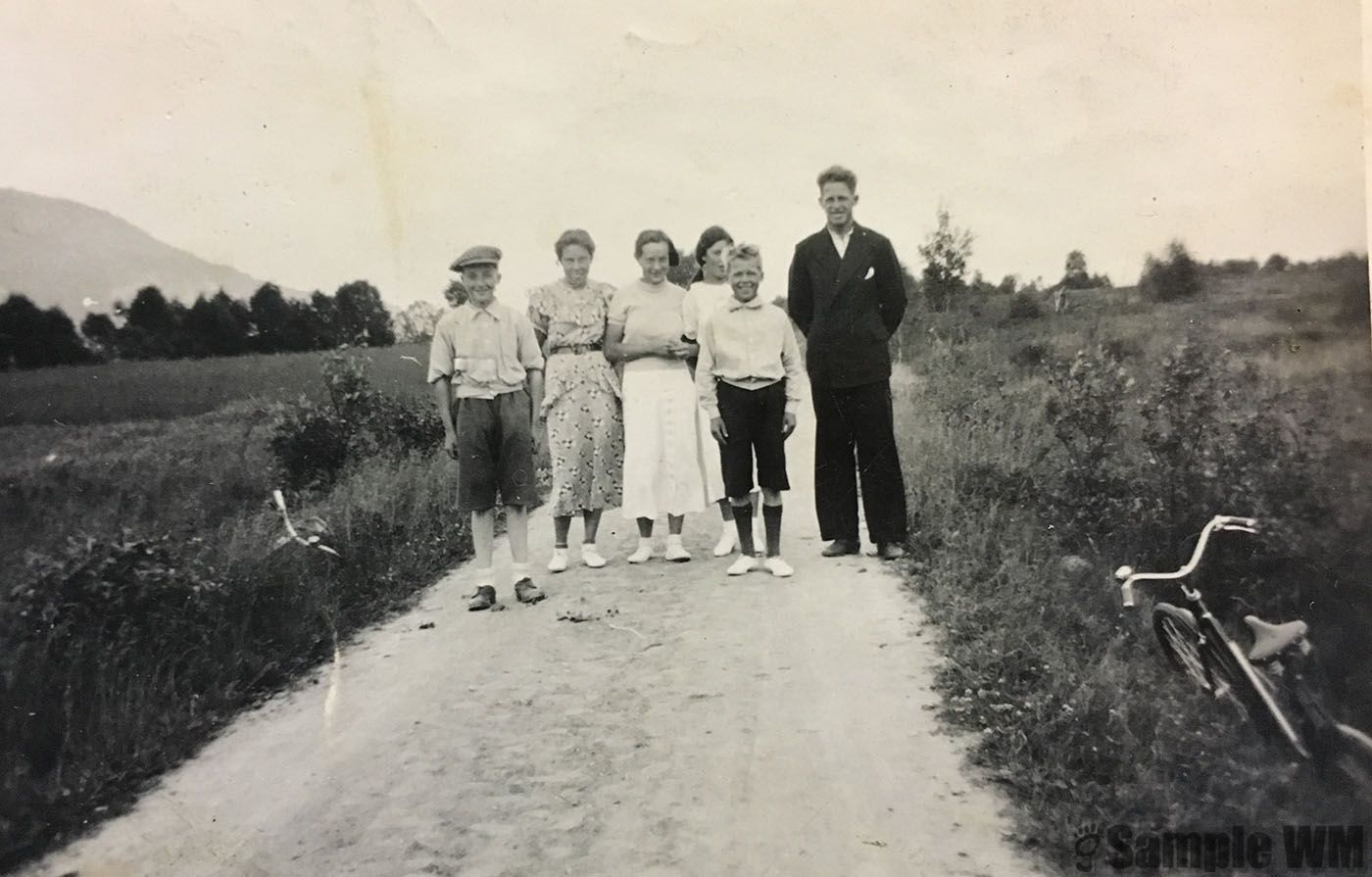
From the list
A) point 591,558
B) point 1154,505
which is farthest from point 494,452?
point 1154,505

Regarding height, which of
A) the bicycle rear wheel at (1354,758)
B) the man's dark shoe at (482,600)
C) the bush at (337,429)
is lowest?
the bicycle rear wheel at (1354,758)

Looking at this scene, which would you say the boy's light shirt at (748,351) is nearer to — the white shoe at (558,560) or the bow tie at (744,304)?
the bow tie at (744,304)

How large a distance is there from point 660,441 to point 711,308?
1.99ft

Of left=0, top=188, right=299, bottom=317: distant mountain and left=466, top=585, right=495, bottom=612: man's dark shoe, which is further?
left=466, top=585, right=495, bottom=612: man's dark shoe

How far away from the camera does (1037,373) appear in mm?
3352

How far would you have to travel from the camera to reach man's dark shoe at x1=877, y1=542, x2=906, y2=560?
11.9 ft

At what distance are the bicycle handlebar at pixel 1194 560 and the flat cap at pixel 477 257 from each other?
2.29m

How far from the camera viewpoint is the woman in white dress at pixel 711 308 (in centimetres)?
344

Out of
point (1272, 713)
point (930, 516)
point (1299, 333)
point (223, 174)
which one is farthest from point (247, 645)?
point (1299, 333)

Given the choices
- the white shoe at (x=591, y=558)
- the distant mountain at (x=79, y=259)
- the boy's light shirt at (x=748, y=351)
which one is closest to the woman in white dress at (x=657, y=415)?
the white shoe at (x=591, y=558)

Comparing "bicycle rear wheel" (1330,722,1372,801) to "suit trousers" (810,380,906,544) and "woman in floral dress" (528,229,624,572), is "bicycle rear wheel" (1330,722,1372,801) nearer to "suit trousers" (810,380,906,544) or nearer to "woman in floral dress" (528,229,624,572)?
"suit trousers" (810,380,906,544)

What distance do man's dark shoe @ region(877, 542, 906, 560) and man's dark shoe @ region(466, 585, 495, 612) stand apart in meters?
1.47

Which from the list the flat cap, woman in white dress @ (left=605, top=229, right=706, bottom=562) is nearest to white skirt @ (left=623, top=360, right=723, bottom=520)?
woman in white dress @ (left=605, top=229, right=706, bottom=562)

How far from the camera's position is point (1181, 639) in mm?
2877
